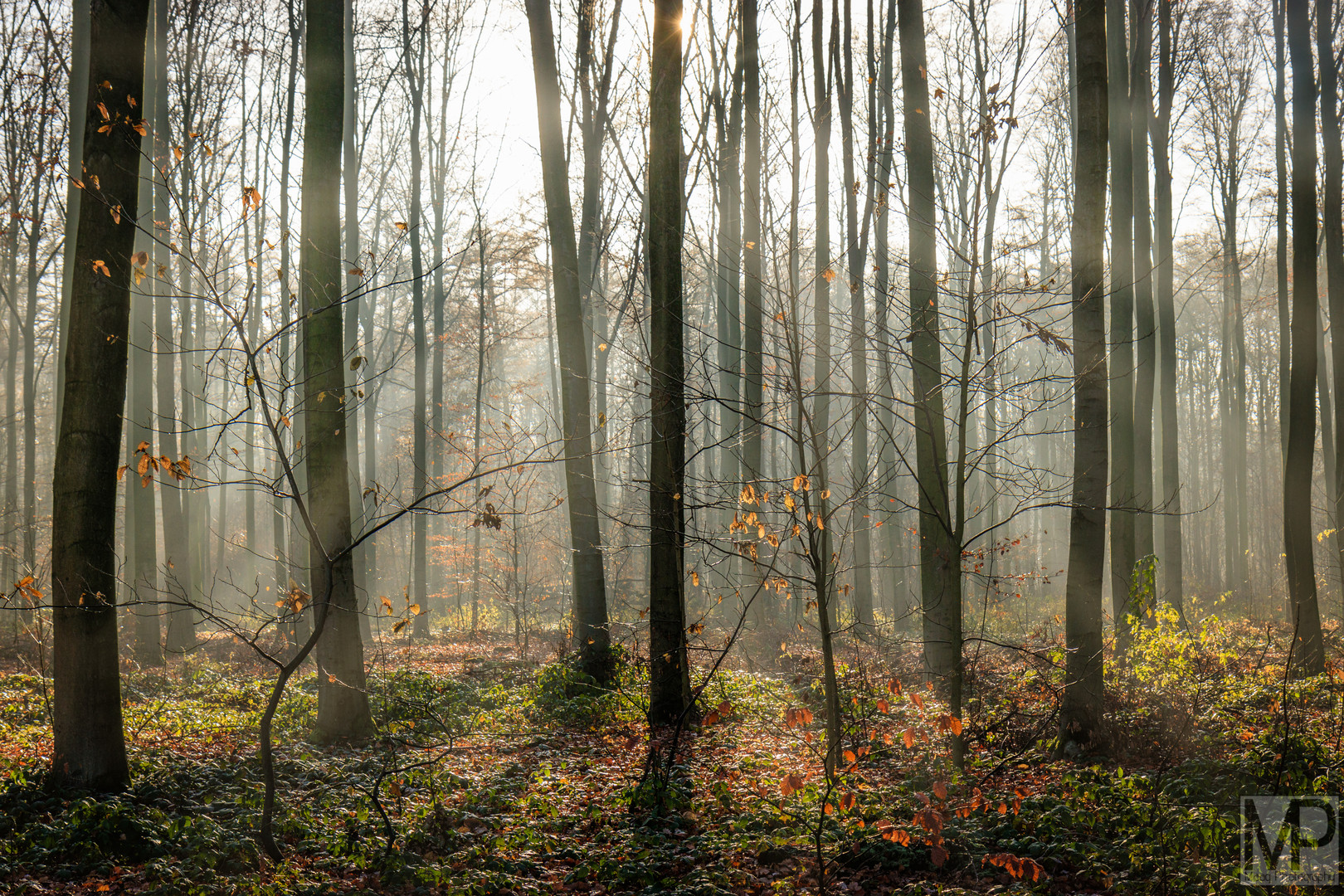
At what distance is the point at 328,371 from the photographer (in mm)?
6105

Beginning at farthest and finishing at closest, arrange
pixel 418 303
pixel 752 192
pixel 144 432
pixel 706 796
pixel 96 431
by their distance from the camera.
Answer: pixel 418 303, pixel 144 432, pixel 752 192, pixel 706 796, pixel 96 431

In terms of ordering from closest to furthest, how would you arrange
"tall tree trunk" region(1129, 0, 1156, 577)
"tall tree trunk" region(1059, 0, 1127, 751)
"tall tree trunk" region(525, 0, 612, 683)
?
"tall tree trunk" region(1059, 0, 1127, 751)
"tall tree trunk" region(525, 0, 612, 683)
"tall tree trunk" region(1129, 0, 1156, 577)

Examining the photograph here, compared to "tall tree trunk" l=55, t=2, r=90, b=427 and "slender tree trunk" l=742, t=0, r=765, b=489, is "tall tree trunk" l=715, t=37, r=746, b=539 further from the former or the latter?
"tall tree trunk" l=55, t=2, r=90, b=427

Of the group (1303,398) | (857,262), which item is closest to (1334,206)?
(1303,398)

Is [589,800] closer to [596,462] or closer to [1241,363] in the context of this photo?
[596,462]

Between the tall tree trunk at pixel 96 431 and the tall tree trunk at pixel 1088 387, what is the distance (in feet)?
21.0

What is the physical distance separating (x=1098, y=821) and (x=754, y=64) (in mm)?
10029

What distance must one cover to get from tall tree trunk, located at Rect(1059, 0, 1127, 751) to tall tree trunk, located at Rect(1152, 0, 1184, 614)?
273 inches

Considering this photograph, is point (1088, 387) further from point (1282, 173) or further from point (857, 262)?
point (1282, 173)

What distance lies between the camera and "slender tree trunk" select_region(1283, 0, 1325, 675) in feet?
25.1

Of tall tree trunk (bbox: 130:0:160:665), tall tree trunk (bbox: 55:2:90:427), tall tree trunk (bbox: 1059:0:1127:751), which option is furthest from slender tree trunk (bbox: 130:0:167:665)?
tall tree trunk (bbox: 1059:0:1127:751)

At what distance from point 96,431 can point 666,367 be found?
3.94 metres

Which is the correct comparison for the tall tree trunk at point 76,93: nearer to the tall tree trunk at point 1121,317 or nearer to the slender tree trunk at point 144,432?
the slender tree trunk at point 144,432

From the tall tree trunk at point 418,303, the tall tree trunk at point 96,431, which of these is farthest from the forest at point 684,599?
the tall tree trunk at point 418,303
